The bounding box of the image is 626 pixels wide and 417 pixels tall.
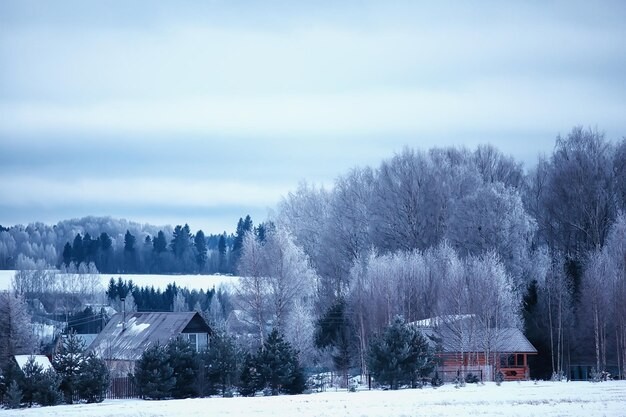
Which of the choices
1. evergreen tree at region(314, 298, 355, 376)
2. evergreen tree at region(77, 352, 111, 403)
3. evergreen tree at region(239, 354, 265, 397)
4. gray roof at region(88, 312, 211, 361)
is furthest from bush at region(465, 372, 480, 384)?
evergreen tree at region(77, 352, 111, 403)

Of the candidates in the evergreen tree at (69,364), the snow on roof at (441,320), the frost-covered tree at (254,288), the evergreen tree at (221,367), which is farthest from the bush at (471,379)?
the evergreen tree at (69,364)

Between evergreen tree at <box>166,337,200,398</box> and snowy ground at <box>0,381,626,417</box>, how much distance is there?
322 inches

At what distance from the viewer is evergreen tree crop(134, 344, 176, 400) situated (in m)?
54.6

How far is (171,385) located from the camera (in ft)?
179

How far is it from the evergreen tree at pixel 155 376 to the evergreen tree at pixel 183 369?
484mm

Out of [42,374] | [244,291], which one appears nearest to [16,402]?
[42,374]

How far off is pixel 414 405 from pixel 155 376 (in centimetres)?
1883

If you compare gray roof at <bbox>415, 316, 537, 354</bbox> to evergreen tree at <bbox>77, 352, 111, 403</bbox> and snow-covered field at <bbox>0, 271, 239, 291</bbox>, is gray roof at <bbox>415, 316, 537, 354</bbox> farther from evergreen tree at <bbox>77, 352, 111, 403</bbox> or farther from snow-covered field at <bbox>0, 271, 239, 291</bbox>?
snow-covered field at <bbox>0, 271, 239, 291</bbox>

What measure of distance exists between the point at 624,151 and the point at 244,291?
115 ft

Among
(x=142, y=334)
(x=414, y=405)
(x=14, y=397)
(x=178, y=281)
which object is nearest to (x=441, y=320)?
(x=142, y=334)

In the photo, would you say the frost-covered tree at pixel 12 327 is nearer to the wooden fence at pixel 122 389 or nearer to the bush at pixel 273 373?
the wooden fence at pixel 122 389

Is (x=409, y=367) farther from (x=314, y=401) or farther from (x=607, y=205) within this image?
(x=607, y=205)

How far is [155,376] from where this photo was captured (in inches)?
2148

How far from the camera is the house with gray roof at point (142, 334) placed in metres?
70.1
